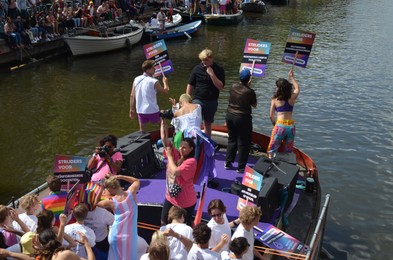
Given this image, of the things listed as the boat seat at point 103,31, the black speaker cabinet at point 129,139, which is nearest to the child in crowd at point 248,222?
the black speaker cabinet at point 129,139

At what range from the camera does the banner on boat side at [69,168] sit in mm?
6672

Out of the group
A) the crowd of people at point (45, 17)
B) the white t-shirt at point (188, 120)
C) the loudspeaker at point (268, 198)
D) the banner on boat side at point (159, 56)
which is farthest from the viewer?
the crowd of people at point (45, 17)

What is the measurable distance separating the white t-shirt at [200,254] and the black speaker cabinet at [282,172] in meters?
2.50

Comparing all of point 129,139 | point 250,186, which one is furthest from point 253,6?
point 250,186

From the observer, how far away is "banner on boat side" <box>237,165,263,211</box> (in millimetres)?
6238

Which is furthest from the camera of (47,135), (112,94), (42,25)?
(42,25)

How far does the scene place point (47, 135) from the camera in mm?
14047

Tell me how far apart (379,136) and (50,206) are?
10947 mm

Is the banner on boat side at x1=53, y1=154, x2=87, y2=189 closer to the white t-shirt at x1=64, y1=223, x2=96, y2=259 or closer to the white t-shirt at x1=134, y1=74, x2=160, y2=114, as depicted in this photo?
the white t-shirt at x1=64, y1=223, x2=96, y2=259

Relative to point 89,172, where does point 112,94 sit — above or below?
below

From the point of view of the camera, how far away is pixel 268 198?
6594 mm

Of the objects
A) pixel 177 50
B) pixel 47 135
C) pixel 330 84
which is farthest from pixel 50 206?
pixel 177 50

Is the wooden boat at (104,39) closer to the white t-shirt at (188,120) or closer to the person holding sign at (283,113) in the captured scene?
the person holding sign at (283,113)

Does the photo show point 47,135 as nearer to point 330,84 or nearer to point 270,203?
point 270,203
